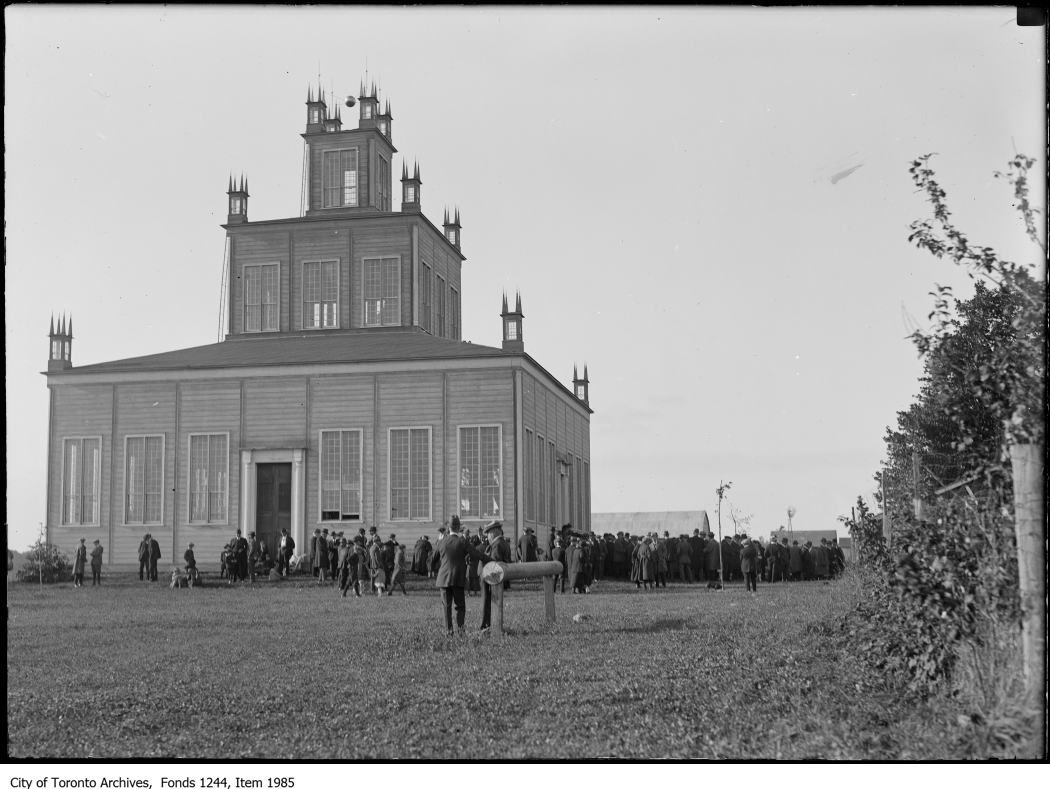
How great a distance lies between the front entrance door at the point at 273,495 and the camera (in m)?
36.5

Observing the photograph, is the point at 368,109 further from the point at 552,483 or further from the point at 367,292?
the point at 552,483

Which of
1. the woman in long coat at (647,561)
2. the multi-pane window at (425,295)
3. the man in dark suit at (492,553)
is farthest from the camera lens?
the multi-pane window at (425,295)

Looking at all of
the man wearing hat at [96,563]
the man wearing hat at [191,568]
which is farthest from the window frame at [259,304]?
the man wearing hat at [191,568]

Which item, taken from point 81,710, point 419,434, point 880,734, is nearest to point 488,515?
point 419,434

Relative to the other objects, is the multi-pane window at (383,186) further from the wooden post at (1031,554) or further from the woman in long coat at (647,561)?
the wooden post at (1031,554)

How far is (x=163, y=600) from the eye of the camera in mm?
25734

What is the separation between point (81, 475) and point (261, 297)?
9.12m

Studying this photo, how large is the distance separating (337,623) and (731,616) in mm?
6064

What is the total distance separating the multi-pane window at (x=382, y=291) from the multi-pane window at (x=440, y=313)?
2.70m

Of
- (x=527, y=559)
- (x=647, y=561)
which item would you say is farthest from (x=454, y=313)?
(x=527, y=559)

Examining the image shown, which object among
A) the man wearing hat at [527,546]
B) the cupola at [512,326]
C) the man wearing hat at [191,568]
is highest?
the cupola at [512,326]

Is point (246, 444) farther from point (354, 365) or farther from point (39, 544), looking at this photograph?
point (39, 544)

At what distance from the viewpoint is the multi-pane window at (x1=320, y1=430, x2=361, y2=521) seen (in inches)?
1419

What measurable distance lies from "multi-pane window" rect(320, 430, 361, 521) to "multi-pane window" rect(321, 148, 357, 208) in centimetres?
1157
